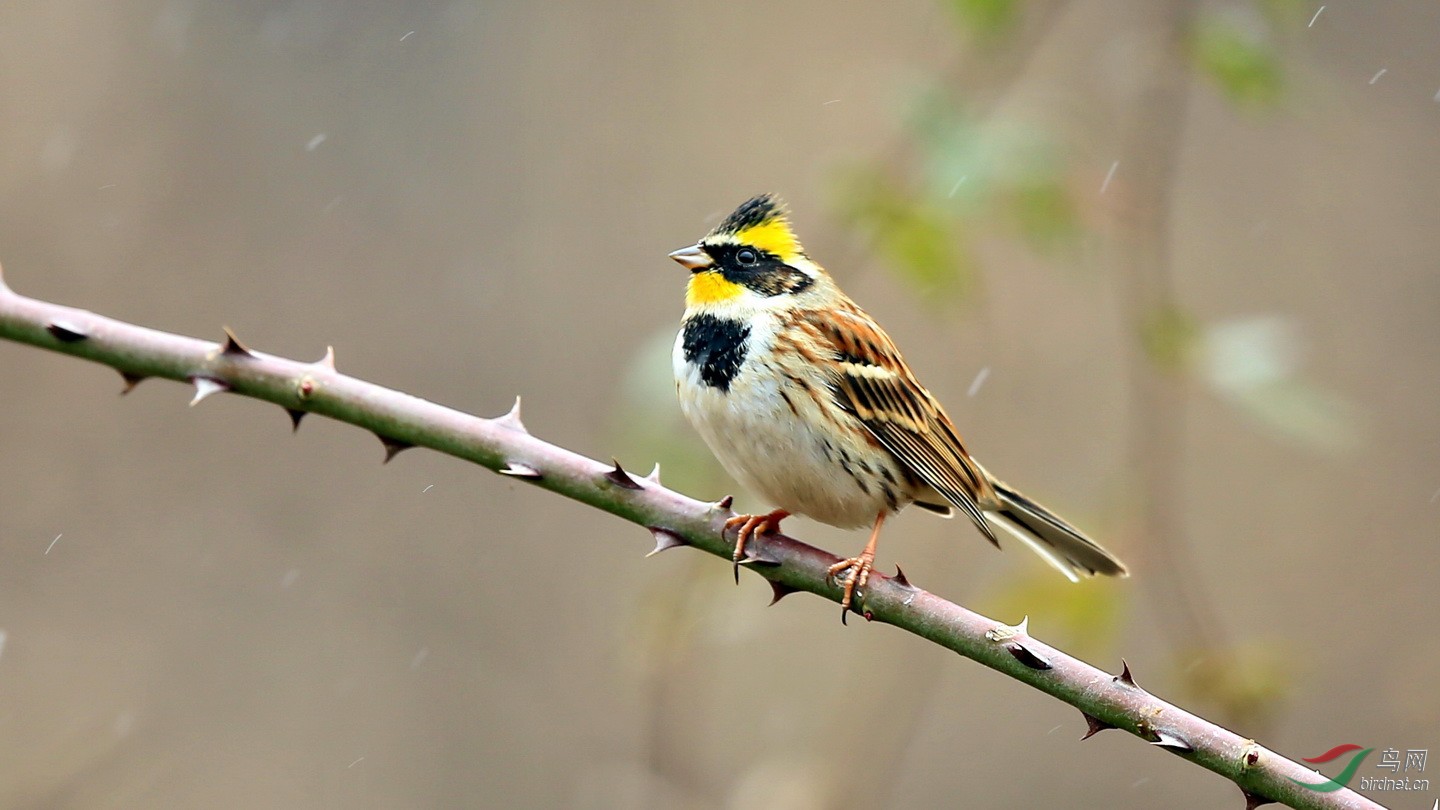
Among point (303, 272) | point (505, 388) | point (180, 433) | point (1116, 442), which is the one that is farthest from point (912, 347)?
point (180, 433)

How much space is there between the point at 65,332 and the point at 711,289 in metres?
2.22

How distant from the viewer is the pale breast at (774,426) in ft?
13.6

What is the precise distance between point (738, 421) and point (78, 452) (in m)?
5.29

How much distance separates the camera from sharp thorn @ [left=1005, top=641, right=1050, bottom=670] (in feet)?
8.44

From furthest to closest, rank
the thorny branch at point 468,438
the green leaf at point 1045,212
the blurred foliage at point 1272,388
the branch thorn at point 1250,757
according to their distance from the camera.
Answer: the green leaf at point 1045,212
the blurred foliage at point 1272,388
the thorny branch at point 468,438
the branch thorn at point 1250,757

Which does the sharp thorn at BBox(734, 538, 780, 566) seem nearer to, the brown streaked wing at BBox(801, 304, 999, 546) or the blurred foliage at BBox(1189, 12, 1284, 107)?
the brown streaked wing at BBox(801, 304, 999, 546)

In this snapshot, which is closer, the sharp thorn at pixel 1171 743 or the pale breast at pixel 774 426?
the sharp thorn at pixel 1171 743

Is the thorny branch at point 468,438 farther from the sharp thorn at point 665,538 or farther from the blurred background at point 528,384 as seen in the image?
the blurred background at point 528,384

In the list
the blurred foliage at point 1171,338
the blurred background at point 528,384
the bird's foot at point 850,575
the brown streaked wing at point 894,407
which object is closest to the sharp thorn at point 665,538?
the bird's foot at point 850,575

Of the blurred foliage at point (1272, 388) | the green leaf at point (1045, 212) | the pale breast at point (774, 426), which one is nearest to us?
the blurred foliage at point (1272, 388)

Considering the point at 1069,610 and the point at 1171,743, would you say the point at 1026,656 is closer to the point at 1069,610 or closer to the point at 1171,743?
the point at 1171,743

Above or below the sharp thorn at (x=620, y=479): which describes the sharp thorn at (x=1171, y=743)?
above

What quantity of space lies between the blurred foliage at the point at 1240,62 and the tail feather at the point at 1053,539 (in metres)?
1.53

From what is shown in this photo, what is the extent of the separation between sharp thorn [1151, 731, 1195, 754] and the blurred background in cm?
377
